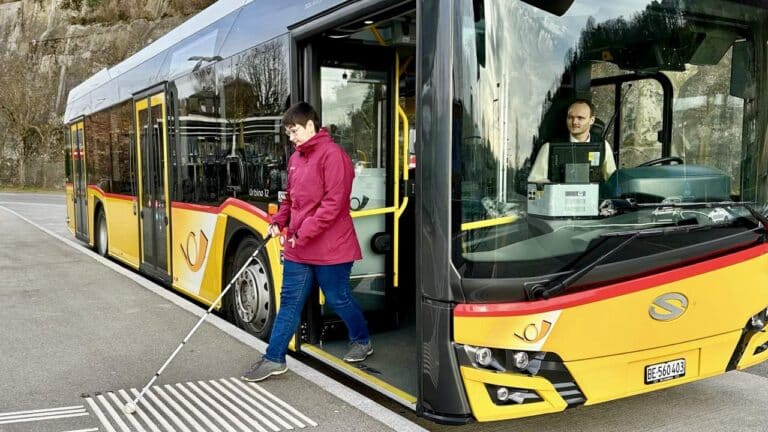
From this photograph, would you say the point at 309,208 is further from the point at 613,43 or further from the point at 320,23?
the point at 613,43

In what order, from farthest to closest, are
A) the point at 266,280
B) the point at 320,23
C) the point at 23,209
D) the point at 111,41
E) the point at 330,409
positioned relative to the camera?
the point at 111,41
the point at 23,209
the point at 266,280
the point at 320,23
the point at 330,409

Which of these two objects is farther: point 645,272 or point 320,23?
point 320,23

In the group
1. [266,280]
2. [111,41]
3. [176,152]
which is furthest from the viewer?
[111,41]

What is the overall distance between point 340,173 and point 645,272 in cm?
190

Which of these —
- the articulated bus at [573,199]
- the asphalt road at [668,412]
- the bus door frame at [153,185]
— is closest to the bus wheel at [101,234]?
the bus door frame at [153,185]

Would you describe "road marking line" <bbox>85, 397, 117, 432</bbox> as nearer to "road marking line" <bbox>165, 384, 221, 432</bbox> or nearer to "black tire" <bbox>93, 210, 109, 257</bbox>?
"road marking line" <bbox>165, 384, 221, 432</bbox>

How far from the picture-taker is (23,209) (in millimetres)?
25062

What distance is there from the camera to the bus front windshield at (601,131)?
323cm

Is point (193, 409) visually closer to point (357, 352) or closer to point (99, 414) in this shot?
point (99, 414)

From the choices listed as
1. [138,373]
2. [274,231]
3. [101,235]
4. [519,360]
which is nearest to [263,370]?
[274,231]

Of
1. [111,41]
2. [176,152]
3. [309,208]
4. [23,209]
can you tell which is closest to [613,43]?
[309,208]

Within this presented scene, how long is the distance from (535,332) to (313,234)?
1.58 metres

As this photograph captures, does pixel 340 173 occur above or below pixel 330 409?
above

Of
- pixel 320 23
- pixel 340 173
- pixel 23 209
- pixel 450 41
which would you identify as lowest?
pixel 23 209
